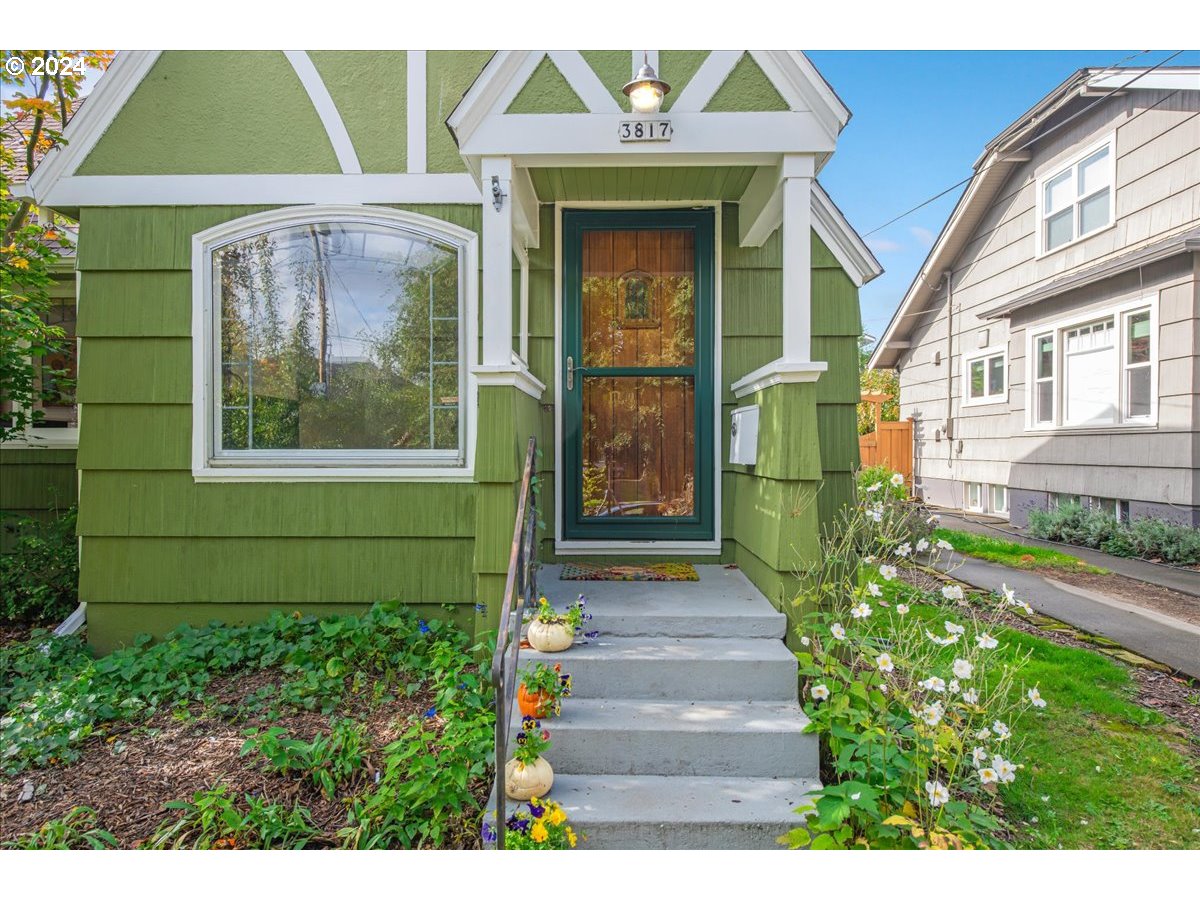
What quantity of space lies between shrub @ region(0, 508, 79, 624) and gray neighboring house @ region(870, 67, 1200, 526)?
6.70m

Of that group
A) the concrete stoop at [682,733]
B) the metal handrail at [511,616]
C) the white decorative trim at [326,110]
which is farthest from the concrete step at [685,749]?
the white decorative trim at [326,110]

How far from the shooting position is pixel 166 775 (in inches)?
82.4

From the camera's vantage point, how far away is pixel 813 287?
3.35 m

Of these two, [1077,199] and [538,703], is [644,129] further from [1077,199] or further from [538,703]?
[1077,199]

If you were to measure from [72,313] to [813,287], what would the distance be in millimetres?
5058

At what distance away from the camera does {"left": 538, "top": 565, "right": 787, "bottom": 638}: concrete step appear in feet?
7.95

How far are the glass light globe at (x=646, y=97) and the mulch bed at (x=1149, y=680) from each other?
2281mm

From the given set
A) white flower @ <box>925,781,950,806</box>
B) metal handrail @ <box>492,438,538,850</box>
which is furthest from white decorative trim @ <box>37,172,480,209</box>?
white flower @ <box>925,781,950,806</box>

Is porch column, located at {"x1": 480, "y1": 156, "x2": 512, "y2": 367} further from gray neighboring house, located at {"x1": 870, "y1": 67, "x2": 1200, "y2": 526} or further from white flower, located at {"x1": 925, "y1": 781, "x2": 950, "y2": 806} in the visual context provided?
gray neighboring house, located at {"x1": 870, "y1": 67, "x2": 1200, "y2": 526}

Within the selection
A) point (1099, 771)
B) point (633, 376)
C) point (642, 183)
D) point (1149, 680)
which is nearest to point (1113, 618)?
point (1149, 680)

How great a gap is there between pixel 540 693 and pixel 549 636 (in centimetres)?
26
